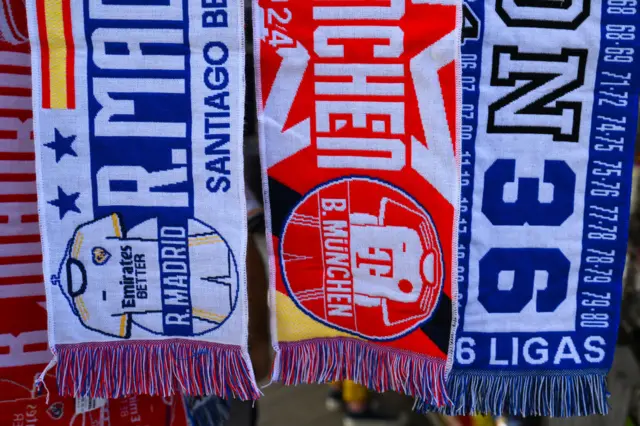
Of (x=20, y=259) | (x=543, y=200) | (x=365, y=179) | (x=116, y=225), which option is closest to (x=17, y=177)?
(x=20, y=259)

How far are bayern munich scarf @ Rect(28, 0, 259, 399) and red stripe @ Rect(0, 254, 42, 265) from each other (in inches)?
6.2

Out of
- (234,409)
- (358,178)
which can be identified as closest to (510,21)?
(358,178)

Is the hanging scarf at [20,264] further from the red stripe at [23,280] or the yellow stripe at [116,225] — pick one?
the yellow stripe at [116,225]

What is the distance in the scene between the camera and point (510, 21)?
1003 mm

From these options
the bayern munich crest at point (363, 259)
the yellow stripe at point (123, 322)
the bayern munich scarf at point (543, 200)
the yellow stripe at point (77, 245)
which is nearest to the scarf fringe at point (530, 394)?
the bayern munich scarf at point (543, 200)

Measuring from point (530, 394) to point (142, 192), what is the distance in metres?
0.82

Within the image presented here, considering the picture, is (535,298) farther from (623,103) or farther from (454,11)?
(454,11)

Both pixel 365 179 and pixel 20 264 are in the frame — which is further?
pixel 20 264

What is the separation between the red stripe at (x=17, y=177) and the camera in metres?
1.14

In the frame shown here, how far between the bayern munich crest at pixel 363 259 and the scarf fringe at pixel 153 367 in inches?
7.3

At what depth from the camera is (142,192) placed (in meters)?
1.04

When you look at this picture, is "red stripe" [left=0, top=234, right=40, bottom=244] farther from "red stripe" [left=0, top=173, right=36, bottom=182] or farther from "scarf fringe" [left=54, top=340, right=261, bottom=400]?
"scarf fringe" [left=54, top=340, right=261, bottom=400]

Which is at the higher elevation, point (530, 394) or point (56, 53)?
point (56, 53)

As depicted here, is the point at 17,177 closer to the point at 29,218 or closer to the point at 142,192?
the point at 29,218
